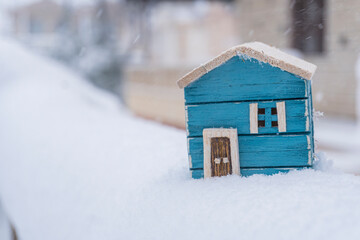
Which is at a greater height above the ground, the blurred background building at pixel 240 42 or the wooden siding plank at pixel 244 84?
the blurred background building at pixel 240 42

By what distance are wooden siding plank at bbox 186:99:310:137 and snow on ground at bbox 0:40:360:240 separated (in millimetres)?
229

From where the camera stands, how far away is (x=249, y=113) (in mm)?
1819

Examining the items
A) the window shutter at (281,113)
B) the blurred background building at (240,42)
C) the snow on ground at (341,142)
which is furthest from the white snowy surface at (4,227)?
the blurred background building at (240,42)

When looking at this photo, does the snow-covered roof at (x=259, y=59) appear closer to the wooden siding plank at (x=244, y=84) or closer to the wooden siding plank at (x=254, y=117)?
the wooden siding plank at (x=244, y=84)

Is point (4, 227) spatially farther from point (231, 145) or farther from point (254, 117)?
point (254, 117)

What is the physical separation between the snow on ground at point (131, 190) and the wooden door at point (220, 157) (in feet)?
0.18

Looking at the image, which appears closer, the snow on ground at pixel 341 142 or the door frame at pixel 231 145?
the door frame at pixel 231 145

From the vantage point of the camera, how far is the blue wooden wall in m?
1.77

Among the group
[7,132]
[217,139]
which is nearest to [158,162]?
[217,139]

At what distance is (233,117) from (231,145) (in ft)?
0.44

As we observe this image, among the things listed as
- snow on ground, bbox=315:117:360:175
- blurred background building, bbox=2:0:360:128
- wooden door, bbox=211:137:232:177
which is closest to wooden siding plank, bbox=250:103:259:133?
wooden door, bbox=211:137:232:177

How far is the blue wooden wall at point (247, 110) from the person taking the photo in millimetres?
1766

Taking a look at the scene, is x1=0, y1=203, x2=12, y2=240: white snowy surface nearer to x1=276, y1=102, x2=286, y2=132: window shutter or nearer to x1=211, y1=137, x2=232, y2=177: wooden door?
x1=211, y1=137, x2=232, y2=177: wooden door

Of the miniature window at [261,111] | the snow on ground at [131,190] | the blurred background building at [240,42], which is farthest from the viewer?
the blurred background building at [240,42]
